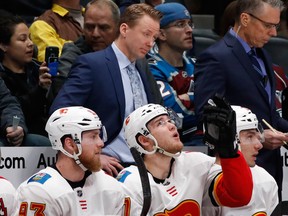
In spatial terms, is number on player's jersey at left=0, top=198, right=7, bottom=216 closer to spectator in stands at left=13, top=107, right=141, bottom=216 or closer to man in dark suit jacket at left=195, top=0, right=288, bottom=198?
spectator in stands at left=13, top=107, right=141, bottom=216

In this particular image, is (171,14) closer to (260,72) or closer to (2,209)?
(260,72)

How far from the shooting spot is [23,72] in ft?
26.8

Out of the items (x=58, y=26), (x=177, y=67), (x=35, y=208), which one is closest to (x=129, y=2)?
(x=58, y=26)

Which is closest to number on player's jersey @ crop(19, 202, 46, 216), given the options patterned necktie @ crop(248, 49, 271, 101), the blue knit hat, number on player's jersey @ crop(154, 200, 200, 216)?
number on player's jersey @ crop(154, 200, 200, 216)

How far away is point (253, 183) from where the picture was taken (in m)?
6.81

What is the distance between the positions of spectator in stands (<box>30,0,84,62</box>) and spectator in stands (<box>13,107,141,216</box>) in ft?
6.51

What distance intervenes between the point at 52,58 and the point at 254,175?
5.68 ft

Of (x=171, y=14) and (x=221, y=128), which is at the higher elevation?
→ (x=221, y=128)

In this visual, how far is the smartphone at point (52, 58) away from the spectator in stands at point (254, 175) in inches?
55.6

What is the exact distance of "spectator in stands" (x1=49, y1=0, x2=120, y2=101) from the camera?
7945 millimetres

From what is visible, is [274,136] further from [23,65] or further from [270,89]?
[23,65]

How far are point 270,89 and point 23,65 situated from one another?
1814 mm

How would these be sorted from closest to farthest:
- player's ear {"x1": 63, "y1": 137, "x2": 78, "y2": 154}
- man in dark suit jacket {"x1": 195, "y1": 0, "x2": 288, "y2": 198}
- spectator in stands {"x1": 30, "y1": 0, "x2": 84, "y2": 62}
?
1. player's ear {"x1": 63, "y1": 137, "x2": 78, "y2": 154}
2. man in dark suit jacket {"x1": 195, "y1": 0, "x2": 288, "y2": 198}
3. spectator in stands {"x1": 30, "y1": 0, "x2": 84, "y2": 62}

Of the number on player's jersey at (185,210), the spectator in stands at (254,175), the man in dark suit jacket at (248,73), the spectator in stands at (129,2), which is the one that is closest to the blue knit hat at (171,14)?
the spectator in stands at (129,2)
